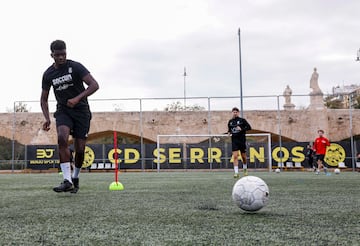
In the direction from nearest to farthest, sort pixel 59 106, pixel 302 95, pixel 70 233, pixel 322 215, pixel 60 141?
pixel 70 233 → pixel 322 215 → pixel 60 141 → pixel 59 106 → pixel 302 95

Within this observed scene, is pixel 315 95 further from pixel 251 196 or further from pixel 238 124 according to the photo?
pixel 251 196

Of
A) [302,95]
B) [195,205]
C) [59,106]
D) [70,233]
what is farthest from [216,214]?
[302,95]

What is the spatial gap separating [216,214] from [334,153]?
77.5 ft

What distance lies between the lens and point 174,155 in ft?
83.9

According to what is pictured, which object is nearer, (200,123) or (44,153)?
(44,153)

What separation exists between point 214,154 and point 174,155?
7.53 ft

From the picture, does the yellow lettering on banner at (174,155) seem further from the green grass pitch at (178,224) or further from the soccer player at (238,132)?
the green grass pitch at (178,224)

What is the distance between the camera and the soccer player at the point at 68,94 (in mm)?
5961

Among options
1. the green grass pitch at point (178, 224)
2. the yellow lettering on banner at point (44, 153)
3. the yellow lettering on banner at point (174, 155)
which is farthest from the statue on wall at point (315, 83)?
the green grass pitch at point (178, 224)

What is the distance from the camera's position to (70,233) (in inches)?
113

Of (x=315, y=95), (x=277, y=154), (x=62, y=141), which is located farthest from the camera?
(x=315, y=95)

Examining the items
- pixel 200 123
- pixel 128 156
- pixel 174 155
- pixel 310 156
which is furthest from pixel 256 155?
pixel 128 156

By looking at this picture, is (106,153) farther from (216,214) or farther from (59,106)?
(216,214)

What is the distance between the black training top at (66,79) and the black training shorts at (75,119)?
0.39 ft
